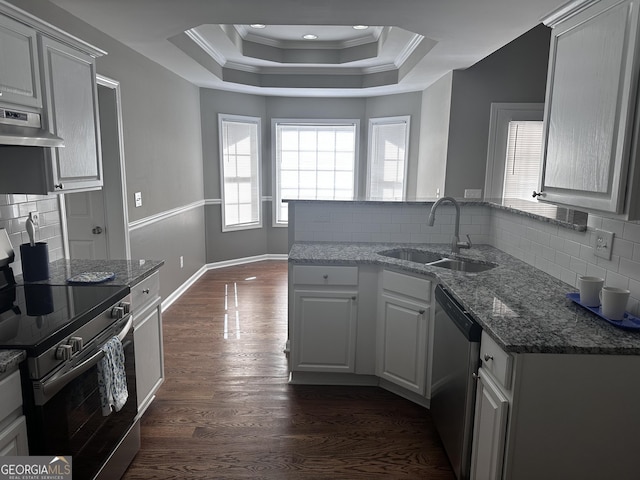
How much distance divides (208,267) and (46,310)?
4448 millimetres

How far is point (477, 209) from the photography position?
10.8 feet

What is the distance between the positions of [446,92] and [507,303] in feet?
10.8

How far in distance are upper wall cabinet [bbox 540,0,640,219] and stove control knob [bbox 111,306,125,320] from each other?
1998 millimetres

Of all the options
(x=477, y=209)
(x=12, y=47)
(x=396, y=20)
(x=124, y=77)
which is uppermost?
(x=396, y=20)

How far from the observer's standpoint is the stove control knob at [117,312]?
6.30 feet

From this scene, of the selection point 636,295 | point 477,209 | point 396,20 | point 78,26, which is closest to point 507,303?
point 636,295

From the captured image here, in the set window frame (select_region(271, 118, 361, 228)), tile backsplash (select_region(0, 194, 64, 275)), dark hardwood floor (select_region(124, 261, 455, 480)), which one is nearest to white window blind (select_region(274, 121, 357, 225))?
window frame (select_region(271, 118, 361, 228))

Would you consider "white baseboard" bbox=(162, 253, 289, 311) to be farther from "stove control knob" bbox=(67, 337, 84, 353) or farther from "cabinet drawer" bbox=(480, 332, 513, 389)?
"cabinet drawer" bbox=(480, 332, 513, 389)

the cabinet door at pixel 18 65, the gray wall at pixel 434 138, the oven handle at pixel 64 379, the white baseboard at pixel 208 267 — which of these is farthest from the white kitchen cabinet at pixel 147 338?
the gray wall at pixel 434 138

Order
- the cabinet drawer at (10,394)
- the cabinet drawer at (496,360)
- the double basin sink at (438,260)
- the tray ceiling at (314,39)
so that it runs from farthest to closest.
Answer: the double basin sink at (438,260)
the tray ceiling at (314,39)
the cabinet drawer at (496,360)
the cabinet drawer at (10,394)

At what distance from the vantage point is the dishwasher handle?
5.96 ft

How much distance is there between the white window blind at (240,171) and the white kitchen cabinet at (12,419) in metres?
4.87

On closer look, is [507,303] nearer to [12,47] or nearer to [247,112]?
[12,47]

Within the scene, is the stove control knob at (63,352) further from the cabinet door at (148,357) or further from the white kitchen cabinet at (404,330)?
the white kitchen cabinet at (404,330)
